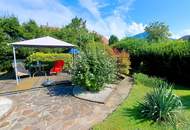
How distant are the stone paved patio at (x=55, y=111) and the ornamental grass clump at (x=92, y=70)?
0.86 meters

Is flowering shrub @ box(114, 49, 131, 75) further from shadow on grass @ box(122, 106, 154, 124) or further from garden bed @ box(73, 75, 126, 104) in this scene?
shadow on grass @ box(122, 106, 154, 124)

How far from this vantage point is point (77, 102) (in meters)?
8.80

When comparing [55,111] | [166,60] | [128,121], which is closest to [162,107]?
[128,121]

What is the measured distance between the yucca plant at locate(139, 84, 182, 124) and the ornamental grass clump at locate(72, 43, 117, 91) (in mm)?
3134

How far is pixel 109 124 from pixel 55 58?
522 inches

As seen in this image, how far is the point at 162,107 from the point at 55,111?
3.94m

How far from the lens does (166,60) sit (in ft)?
47.1

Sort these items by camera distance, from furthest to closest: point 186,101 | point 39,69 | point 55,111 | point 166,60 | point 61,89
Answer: point 39,69, point 166,60, point 61,89, point 186,101, point 55,111

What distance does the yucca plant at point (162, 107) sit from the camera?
22.3 feet

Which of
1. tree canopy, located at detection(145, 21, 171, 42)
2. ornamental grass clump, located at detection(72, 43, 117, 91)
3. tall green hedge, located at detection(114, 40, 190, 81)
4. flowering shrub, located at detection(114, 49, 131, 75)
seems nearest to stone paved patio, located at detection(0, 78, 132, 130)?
ornamental grass clump, located at detection(72, 43, 117, 91)

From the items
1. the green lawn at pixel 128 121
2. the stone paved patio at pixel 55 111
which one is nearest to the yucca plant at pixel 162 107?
the green lawn at pixel 128 121

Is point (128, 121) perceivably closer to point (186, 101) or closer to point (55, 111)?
point (55, 111)

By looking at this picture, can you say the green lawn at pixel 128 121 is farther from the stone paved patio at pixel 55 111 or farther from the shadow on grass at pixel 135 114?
the stone paved patio at pixel 55 111

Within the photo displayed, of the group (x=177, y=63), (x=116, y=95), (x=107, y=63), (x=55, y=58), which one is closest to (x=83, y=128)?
(x=116, y=95)
